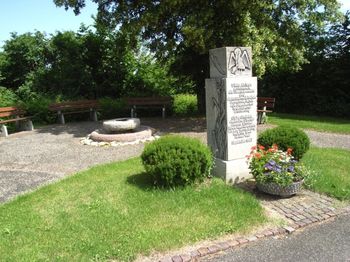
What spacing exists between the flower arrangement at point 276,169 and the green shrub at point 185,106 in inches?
416

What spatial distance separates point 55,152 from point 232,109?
546cm

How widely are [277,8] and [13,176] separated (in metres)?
10.3

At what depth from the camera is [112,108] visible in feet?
50.7

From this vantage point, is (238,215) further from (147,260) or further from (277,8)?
(277,8)

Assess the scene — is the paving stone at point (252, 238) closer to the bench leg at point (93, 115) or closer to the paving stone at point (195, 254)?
the paving stone at point (195, 254)

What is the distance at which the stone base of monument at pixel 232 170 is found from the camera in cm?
633

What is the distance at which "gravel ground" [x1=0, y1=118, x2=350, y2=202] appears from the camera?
7.18m

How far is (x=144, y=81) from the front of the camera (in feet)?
58.6

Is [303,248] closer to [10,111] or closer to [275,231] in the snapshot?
[275,231]

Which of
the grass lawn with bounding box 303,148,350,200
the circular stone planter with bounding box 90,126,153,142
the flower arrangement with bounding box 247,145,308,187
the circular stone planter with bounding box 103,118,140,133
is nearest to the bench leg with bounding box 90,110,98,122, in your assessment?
the circular stone planter with bounding box 103,118,140,133

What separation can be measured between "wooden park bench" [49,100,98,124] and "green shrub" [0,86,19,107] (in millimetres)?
2483

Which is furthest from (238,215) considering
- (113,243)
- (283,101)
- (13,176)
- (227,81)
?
(283,101)

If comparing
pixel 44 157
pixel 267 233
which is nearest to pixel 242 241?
pixel 267 233

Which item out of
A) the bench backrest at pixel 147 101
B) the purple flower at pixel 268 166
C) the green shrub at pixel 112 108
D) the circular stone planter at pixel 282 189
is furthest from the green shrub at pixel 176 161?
the green shrub at pixel 112 108
